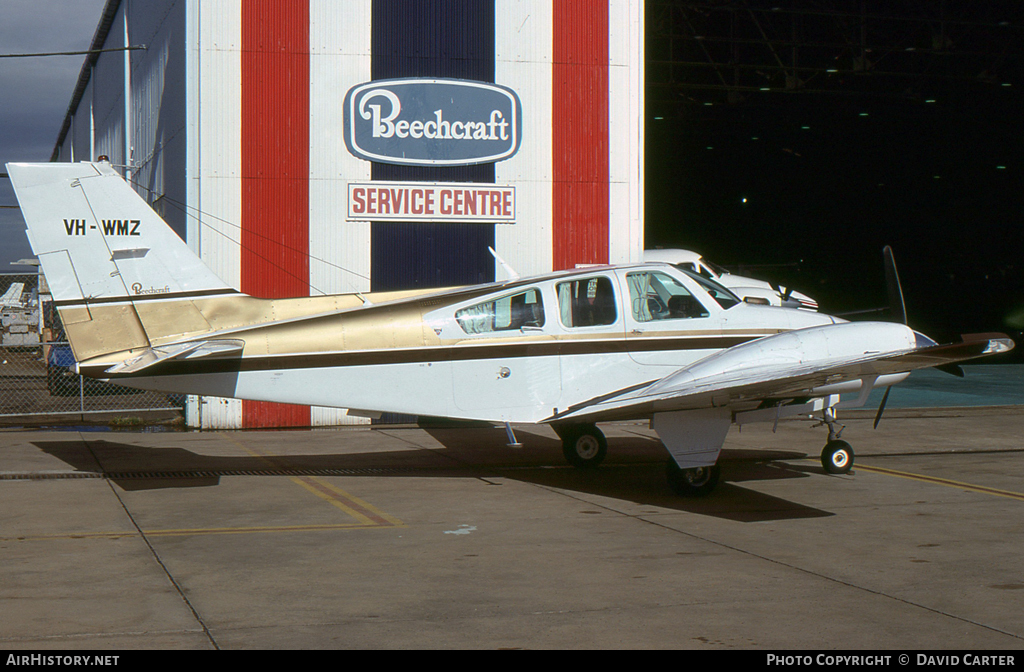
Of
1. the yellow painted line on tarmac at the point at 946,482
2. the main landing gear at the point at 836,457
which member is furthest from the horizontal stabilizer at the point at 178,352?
the yellow painted line on tarmac at the point at 946,482

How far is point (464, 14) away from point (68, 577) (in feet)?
39.3

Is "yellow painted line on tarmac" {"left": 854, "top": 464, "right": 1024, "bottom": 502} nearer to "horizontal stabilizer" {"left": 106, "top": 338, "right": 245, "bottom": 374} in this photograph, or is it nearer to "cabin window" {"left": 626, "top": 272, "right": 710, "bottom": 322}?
"cabin window" {"left": 626, "top": 272, "right": 710, "bottom": 322}

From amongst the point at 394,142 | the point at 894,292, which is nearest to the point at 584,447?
the point at 894,292

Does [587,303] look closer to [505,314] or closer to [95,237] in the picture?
[505,314]

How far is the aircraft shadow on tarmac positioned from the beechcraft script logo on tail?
5.11 metres

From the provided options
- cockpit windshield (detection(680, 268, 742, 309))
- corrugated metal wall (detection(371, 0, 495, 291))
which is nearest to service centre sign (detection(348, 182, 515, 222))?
corrugated metal wall (detection(371, 0, 495, 291))

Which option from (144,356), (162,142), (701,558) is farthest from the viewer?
(162,142)

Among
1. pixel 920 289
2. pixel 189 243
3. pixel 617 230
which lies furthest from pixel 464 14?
pixel 920 289

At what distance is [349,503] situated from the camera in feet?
29.7

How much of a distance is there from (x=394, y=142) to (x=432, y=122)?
28.9 inches

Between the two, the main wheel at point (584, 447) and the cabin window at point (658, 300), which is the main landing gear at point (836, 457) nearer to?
the cabin window at point (658, 300)

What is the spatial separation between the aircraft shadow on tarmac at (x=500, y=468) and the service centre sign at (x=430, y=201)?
13.7 feet
